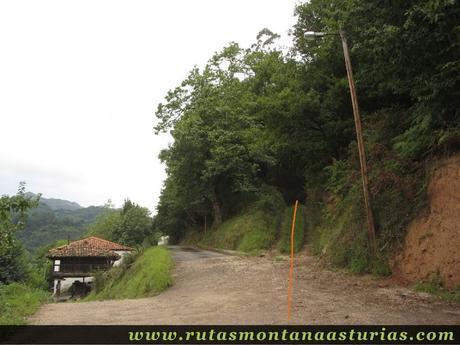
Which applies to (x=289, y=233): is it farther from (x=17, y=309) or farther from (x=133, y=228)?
(x=133, y=228)

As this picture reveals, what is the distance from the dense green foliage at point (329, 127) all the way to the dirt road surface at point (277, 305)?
1.81m

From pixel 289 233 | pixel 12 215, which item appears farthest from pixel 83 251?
pixel 12 215

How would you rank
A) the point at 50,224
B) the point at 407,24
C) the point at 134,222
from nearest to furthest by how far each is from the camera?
the point at 407,24 < the point at 134,222 < the point at 50,224

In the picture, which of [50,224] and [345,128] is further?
[50,224]

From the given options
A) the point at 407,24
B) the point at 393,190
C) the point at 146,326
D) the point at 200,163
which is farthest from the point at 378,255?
the point at 200,163

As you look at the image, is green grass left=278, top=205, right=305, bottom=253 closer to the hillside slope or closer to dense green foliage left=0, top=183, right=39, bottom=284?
the hillside slope

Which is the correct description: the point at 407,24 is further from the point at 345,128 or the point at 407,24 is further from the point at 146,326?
the point at 345,128

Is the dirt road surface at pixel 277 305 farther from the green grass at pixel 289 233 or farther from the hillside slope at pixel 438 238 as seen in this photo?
the green grass at pixel 289 233

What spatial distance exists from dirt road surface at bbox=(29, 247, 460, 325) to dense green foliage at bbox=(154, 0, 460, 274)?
5.95 feet

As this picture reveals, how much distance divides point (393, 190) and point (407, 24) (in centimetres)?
587

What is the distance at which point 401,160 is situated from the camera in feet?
46.0

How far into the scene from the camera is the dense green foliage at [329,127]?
11.0 m

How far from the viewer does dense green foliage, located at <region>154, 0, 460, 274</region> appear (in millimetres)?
11008

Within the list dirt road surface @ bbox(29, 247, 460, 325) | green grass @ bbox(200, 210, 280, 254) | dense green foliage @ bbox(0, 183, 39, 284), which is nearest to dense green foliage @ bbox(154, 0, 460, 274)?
green grass @ bbox(200, 210, 280, 254)
